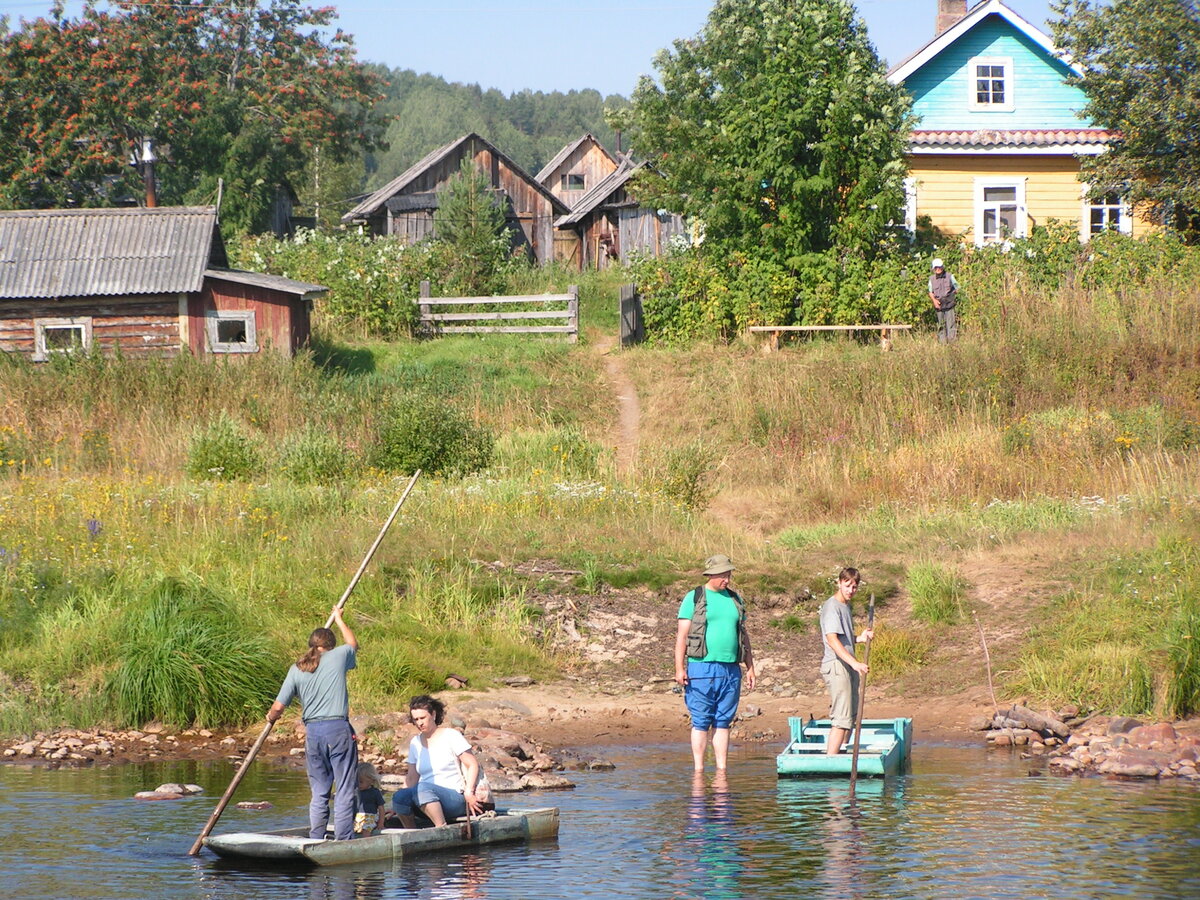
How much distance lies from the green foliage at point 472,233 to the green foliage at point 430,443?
46.8 feet

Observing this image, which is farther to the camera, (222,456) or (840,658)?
(222,456)

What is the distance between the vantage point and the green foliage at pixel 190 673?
47.7ft

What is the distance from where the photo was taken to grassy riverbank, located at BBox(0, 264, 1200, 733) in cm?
1512

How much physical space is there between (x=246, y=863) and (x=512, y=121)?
615ft

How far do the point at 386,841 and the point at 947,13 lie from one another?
34.4 metres

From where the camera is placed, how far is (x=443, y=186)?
54.0 m

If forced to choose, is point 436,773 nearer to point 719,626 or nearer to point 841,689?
point 719,626

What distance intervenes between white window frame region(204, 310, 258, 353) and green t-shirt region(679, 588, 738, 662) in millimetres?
21075

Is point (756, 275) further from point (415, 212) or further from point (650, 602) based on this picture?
point (415, 212)

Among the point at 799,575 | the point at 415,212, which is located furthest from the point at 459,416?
the point at 415,212

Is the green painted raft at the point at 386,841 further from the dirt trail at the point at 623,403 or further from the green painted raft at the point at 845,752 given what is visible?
the dirt trail at the point at 623,403

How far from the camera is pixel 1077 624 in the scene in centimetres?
1552

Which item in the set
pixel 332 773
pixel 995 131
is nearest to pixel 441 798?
pixel 332 773

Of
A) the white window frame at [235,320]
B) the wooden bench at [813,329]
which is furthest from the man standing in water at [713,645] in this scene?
the white window frame at [235,320]
